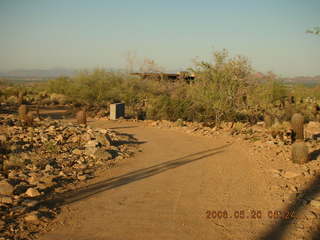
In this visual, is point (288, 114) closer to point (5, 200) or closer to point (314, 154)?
point (314, 154)

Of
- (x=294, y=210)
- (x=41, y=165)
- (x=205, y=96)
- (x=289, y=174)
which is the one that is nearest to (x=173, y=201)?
(x=294, y=210)

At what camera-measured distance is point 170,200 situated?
5.98m

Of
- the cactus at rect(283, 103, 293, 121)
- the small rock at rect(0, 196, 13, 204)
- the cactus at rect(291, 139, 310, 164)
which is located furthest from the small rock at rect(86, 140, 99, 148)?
the cactus at rect(283, 103, 293, 121)

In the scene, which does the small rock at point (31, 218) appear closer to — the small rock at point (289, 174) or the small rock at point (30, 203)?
the small rock at point (30, 203)

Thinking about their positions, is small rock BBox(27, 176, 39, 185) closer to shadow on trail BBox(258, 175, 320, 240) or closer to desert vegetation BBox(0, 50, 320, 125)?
shadow on trail BBox(258, 175, 320, 240)

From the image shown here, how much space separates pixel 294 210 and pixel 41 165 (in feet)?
17.8

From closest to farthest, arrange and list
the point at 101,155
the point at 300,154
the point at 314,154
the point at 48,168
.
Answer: the point at 48,168 → the point at 300,154 → the point at 101,155 → the point at 314,154

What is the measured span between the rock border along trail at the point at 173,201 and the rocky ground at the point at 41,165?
373 millimetres

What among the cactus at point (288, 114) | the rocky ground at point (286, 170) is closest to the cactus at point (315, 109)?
the cactus at point (288, 114)

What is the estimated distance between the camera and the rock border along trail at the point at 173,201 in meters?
4.69

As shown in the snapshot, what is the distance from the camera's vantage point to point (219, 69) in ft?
51.9

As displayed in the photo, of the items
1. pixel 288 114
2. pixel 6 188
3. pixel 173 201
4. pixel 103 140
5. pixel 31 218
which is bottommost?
pixel 173 201

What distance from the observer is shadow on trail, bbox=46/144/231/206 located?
5832 mm

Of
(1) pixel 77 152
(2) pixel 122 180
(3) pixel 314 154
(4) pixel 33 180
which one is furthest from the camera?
(3) pixel 314 154
